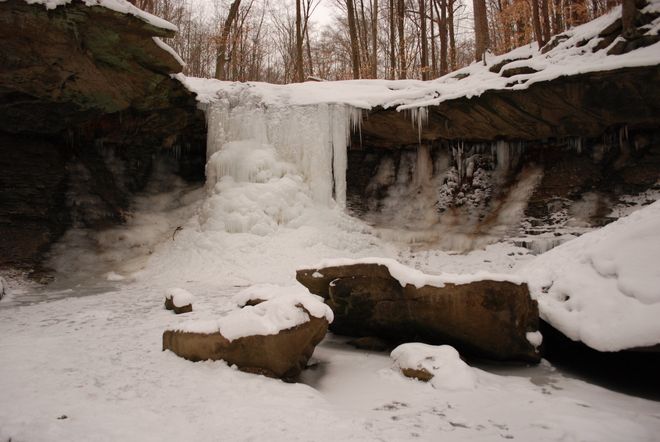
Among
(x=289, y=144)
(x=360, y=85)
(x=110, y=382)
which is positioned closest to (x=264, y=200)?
(x=289, y=144)

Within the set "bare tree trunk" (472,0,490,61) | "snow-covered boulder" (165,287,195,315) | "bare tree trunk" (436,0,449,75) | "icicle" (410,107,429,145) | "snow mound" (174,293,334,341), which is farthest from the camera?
"bare tree trunk" (436,0,449,75)

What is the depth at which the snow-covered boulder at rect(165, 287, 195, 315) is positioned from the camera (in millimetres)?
5402

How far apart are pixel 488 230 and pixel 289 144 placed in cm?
541

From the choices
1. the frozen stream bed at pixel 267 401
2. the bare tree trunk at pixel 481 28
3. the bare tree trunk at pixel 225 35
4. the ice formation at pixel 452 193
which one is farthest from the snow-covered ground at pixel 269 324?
the bare tree trunk at pixel 225 35

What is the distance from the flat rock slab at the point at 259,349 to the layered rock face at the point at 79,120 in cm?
540

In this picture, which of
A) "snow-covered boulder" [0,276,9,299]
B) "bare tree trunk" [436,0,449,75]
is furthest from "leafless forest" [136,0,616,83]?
"snow-covered boulder" [0,276,9,299]

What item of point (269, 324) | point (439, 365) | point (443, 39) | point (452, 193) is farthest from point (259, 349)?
point (443, 39)

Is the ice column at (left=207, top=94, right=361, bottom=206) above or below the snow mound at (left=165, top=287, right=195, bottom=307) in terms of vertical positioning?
above

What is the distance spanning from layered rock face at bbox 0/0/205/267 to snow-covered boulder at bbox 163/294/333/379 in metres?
5.34

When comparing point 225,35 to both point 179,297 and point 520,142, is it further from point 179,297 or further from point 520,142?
point 179,297

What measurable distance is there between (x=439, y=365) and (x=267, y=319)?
5.12 feet

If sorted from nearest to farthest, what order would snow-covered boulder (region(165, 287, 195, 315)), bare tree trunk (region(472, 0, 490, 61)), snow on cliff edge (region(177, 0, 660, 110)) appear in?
snow-covered boulder (region(165, 287, 195, 315))
snow on cliff edge (region(177, 0, 660, 110))
bare tree trunk (region(472, 0, 490, 61))

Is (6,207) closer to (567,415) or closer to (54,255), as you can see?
(54,255)

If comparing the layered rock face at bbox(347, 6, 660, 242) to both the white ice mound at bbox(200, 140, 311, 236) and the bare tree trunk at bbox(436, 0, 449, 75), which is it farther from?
the bare tree trunk at bbox(436, 0, 449, 75)
